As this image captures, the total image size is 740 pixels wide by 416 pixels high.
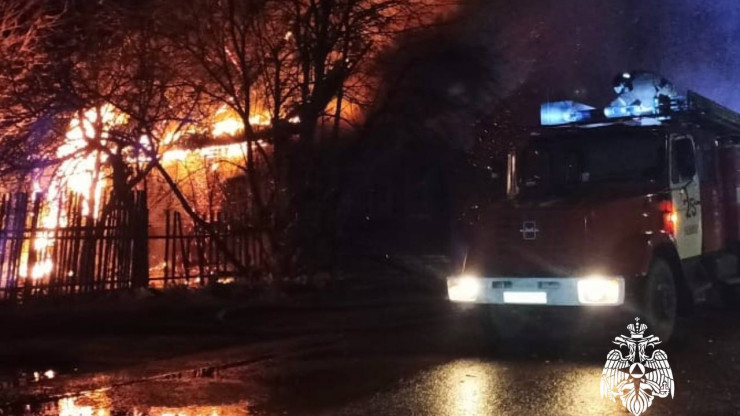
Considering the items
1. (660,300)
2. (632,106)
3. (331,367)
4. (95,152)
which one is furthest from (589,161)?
(95,152)

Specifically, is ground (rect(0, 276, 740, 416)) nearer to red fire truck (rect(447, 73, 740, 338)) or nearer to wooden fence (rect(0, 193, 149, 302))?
red fire truck (rect(447, 73, 740, 338))

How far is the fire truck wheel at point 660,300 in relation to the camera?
786 centimetres

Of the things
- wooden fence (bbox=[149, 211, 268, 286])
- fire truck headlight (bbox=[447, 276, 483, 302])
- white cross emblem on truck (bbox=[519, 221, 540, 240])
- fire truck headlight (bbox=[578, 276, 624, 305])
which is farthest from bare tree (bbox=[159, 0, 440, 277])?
fire truck headlight (bbox=[578, 276, 624, 305])

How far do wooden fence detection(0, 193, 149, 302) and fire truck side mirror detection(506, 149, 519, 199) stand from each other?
609 cm

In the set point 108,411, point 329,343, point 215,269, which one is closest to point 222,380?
point 108,411

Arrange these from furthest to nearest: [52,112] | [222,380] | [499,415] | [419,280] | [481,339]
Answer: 1. [419,280]
2. [52,112]
3. [481,339]
4. [222,380]
5. [499,415]

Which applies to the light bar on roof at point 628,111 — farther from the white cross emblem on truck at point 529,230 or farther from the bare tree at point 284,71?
the bare tree at point 284,71

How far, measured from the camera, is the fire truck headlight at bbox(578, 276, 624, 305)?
731cm

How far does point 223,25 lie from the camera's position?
12.9m

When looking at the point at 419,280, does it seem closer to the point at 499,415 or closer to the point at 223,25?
the point at 223,25

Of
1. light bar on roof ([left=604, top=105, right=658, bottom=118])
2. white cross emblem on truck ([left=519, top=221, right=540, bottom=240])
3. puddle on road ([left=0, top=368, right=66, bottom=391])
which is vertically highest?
light bar on roof ([left=604, top=105, right=658, bottom=118])

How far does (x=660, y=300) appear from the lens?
8.11m

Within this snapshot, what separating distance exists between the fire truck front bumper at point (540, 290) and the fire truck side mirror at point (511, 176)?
5.58ft

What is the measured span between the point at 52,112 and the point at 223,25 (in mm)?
3297
